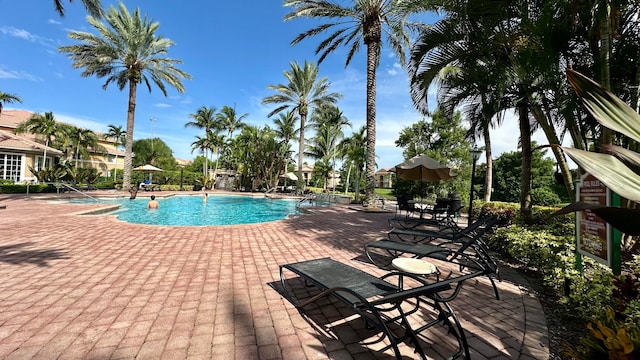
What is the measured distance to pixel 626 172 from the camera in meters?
1.26

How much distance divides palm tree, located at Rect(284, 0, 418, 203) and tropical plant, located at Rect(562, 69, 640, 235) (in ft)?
42.2

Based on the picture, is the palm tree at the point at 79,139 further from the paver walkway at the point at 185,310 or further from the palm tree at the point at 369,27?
the paver walkway at the point at 185,310

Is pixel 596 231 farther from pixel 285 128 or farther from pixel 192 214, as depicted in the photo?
pixel 285 128

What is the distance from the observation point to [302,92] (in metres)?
27.5

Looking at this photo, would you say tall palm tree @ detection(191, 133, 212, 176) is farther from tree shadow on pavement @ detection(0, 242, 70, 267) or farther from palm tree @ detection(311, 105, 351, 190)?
tree shadow on pavement @ detection(0, 242, 70, 267)

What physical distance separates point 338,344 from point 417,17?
14.9 metres

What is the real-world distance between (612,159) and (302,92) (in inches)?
1096

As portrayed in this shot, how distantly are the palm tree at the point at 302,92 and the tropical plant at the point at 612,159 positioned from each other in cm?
2603

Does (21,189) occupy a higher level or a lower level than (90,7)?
lower

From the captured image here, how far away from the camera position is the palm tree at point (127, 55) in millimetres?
20719

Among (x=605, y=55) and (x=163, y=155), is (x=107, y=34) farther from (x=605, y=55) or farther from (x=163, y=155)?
(x=163, y=155)

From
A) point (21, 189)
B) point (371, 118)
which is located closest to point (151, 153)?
point (21, 189)

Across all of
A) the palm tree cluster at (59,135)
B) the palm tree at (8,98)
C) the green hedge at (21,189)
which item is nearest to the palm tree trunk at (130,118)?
the green hedge at (21,189)

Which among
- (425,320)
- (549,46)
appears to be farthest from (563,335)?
(549,46)
